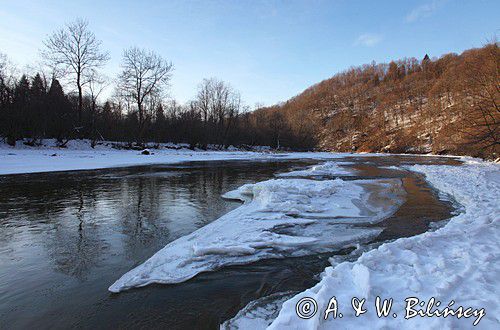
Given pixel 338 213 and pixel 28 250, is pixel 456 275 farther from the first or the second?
pixel 28 250

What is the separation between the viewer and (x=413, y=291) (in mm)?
3385

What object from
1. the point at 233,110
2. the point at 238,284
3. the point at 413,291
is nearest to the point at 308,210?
the point at 238,284

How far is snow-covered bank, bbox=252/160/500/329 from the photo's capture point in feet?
9.08

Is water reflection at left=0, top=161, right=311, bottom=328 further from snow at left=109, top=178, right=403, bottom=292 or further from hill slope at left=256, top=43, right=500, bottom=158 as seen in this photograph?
hill slope at left=256, top=43, right=500, bottom=158

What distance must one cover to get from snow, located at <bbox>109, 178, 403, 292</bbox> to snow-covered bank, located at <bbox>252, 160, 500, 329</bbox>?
1.66 metres

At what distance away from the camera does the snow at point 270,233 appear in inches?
200

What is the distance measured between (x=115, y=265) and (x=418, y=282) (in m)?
4.86

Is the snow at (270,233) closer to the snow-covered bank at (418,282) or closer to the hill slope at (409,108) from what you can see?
the snow-covered bank at (418,282)

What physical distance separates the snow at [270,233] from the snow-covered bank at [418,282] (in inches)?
65.5

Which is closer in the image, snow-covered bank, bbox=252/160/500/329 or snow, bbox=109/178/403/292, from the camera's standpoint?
snow-covered bank, bbox=252/160/500/329

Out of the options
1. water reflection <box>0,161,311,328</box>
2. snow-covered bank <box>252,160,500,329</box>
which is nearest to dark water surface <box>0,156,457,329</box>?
water reflection <box>0,161,311,328</box>

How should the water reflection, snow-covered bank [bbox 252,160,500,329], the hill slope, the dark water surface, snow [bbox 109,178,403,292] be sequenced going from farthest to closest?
the hill slope, snow [bbox 109,178,403,292], the water reflection, the dark water surface, snow-covered bank [bbox 252,160,500,329]

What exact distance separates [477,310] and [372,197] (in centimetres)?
876

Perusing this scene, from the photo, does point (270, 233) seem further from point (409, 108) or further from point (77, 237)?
point (409, 108)
